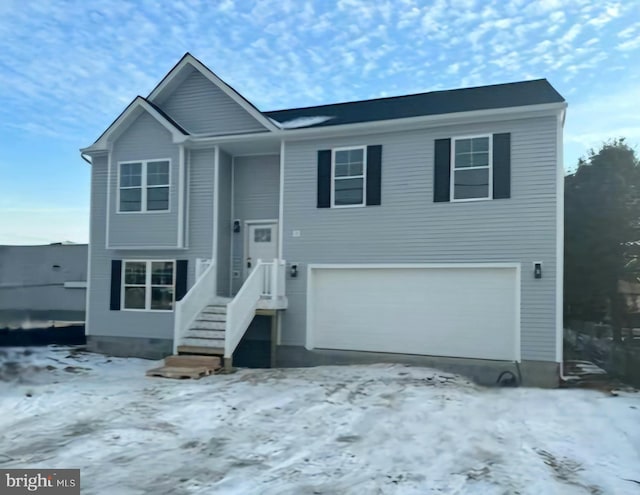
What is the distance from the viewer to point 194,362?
31.5 feet

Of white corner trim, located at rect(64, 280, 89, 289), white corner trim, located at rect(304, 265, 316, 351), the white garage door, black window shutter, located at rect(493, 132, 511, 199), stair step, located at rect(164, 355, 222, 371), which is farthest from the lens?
white corner trim, located at rect(64, 280, 89, 289)

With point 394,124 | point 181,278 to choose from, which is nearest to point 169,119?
point 181,278

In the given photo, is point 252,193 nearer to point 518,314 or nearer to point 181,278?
point 181,278

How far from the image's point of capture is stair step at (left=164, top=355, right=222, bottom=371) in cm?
955

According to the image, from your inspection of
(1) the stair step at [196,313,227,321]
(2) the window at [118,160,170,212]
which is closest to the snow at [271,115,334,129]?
(2) the window at [118,160,170,212]

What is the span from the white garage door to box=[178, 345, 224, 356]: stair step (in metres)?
2.13

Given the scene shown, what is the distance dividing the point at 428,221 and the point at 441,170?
3.63 feet

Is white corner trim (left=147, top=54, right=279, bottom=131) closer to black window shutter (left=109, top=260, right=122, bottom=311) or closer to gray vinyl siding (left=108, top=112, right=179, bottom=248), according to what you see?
gray vinyl siding (left=108, top=112, right=179, bottom=248)

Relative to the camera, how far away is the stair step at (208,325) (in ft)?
34.1

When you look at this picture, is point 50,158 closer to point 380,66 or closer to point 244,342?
point 244,342

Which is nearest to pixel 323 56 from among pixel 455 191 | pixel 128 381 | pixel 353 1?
pixel 353 1

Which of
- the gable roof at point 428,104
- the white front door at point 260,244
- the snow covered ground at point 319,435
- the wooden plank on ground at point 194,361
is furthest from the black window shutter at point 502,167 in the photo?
the wooden plank on ground at point 194,361

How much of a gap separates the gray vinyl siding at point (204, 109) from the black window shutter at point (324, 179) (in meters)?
2.06

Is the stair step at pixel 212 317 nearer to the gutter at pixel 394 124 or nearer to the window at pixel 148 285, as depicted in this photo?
the window at pixel 148 285
